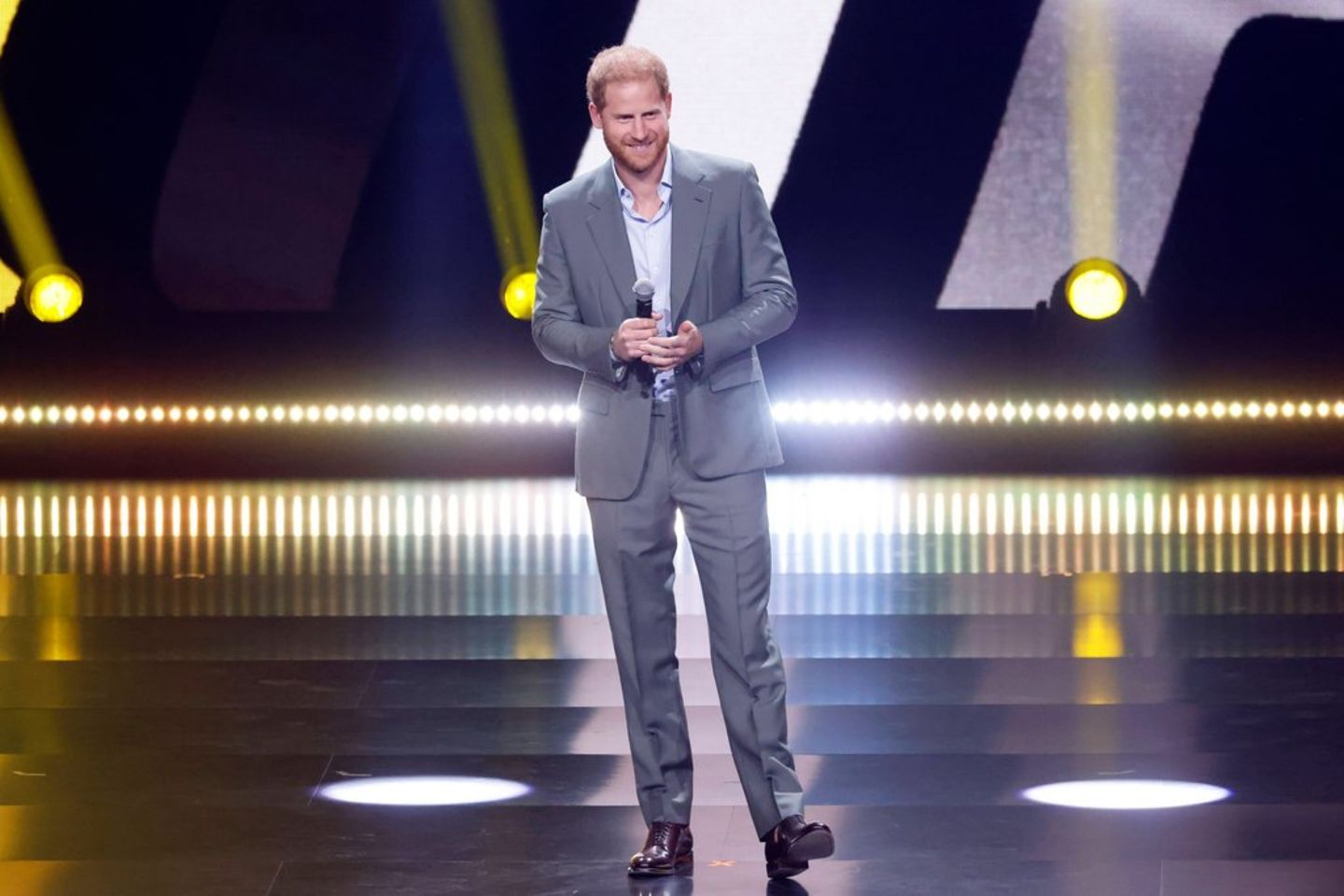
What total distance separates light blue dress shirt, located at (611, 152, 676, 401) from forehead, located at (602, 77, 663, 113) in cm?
10

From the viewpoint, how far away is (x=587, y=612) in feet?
17.1

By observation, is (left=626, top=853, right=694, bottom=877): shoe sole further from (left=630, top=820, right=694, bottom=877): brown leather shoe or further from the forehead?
the forehead

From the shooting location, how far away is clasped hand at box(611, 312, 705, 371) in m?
2.91

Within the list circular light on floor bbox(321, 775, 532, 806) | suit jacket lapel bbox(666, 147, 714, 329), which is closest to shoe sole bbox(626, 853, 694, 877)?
circular light on floor bbox(321, 775, 532, 806)

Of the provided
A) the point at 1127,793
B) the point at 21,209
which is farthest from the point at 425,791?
the point at 21,209

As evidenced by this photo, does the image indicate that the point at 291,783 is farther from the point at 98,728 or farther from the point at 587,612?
the point at 587,612

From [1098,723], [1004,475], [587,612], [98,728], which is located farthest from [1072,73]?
[98,728]

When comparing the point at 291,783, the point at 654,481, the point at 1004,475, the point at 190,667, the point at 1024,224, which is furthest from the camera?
the point at 1024,224

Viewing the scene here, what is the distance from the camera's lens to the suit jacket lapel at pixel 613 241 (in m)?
3.06

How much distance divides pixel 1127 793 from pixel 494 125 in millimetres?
4858

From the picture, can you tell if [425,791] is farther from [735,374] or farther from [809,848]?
[735,374]

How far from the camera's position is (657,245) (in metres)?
3.08

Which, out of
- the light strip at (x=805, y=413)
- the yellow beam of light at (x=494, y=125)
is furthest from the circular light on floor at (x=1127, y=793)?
the yellow beam of light at (x=494, y=125)

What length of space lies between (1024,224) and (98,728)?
4511 mm
